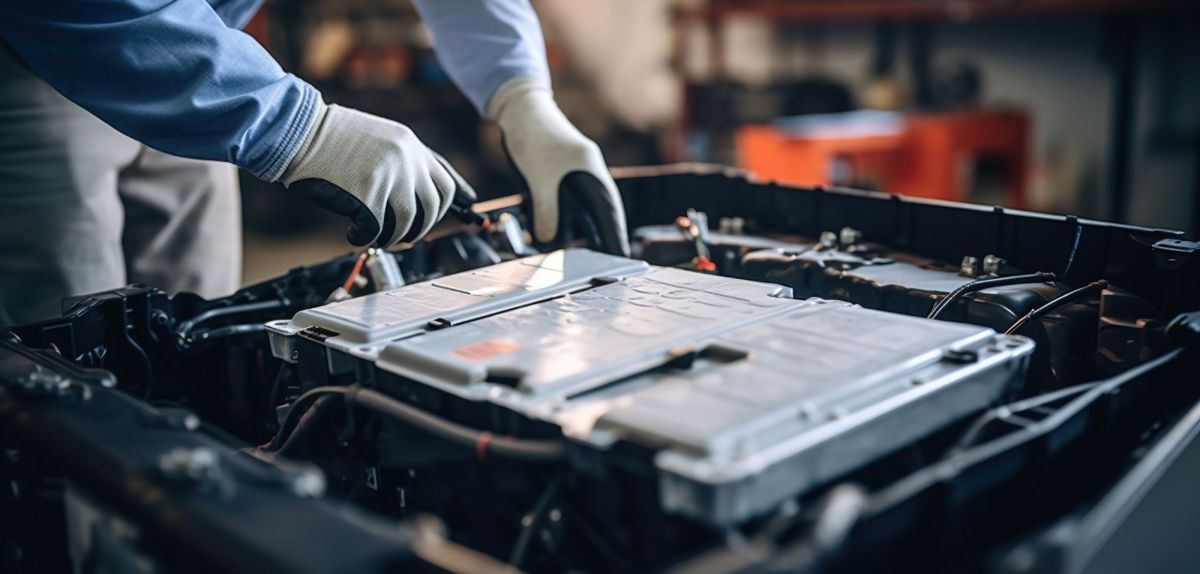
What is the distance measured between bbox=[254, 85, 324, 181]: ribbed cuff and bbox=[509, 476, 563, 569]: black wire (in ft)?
1.92

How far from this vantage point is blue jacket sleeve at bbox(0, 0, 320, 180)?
1.02 meters

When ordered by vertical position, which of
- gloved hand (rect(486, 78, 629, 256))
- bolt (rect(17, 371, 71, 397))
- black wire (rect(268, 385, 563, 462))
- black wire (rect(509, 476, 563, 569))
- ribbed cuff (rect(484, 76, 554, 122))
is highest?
ribbed cuff (rect(484, 76, 554, 122))

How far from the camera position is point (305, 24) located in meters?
5.31

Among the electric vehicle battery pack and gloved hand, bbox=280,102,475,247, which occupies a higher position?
gloved hand, bbox=280,102,475,247

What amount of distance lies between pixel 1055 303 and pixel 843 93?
11.3 ft

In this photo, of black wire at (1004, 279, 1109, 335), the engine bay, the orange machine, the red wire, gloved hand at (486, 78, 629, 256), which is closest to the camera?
the engine bay

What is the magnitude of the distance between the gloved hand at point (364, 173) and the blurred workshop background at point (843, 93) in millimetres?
2285

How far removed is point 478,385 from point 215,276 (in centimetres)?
121

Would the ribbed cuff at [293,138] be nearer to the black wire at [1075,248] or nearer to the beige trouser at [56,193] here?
the beige trouser at [56,193]

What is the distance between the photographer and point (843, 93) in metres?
4.26

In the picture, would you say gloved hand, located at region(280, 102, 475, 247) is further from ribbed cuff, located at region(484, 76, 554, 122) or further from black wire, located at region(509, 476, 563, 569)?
black wire, located at region(509, 476, 563, 569)

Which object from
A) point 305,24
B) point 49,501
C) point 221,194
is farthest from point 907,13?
point 49,501

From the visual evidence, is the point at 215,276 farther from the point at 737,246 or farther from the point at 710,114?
Result: the point at 710,114

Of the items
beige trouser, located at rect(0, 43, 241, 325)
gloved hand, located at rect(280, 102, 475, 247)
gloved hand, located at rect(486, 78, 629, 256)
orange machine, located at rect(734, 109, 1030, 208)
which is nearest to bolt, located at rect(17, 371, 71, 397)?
gloved hand, located at rect(280, 102, 475, 247)
